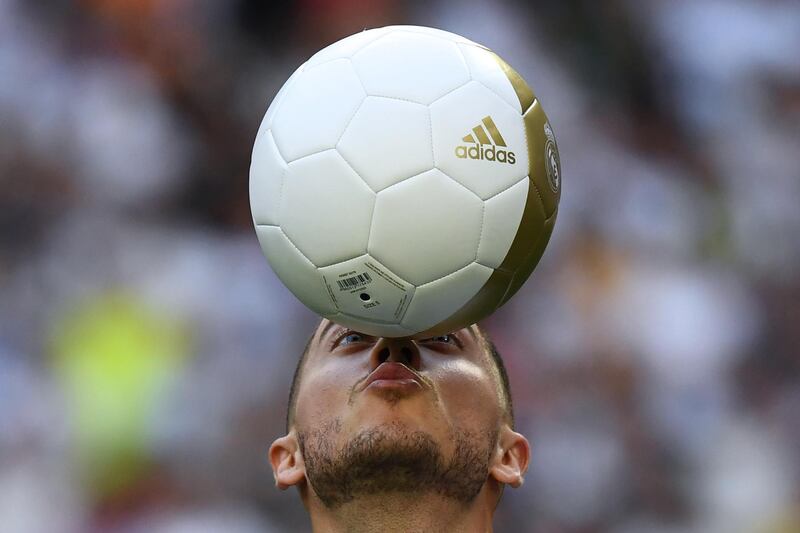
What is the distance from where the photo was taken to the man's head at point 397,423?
3.60 m

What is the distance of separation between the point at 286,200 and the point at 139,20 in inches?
207

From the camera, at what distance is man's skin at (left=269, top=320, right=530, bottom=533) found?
360 centimetres

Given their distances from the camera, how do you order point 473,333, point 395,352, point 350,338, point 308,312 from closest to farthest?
1. point 395,352
2. point 350,338
3. point 473,333
4. point 308,312

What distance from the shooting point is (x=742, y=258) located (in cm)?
770

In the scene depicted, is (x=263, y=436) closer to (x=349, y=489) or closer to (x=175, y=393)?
(x=175, y=393)

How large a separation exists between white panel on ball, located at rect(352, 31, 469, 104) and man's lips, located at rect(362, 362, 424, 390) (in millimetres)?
1000

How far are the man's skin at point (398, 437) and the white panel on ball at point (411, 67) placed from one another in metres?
0.93

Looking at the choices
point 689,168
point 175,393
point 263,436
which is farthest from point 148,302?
point 689,168

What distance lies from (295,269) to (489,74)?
71 centimetres

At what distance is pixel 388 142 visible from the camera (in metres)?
2.91

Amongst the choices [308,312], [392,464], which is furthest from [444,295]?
[308,312]

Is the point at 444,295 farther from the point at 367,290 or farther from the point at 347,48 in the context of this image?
the point at 347,48

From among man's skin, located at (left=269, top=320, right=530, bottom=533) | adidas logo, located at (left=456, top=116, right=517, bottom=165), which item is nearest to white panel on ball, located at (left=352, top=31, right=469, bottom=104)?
adidas logo, located at (left=456, top=116, right=517, bottom=165)

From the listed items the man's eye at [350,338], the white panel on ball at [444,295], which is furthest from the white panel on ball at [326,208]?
the man's eye at [350,338]
